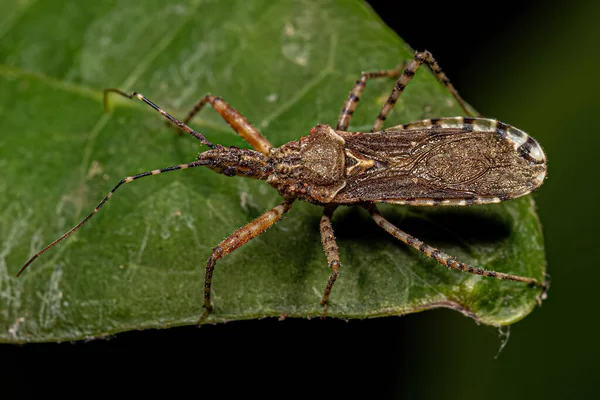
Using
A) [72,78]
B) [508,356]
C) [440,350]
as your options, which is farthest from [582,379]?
[72,78]

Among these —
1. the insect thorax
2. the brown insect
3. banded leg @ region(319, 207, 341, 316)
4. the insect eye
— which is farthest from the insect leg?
banded leg @ region(319, 207, 341, 316)

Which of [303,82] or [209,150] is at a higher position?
[303,82]

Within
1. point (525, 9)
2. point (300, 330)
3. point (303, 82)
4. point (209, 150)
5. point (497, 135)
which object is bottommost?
point (300, 330)

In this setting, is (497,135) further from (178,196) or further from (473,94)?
(178,196)

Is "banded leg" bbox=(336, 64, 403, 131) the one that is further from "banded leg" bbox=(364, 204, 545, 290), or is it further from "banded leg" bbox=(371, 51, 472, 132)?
"banded leg" bbox=(364, 204, 545, 290)

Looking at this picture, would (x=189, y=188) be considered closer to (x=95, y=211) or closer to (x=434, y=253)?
(x=95, y=211)

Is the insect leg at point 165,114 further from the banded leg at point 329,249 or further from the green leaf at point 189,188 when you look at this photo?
the banded leg at point 329,249
